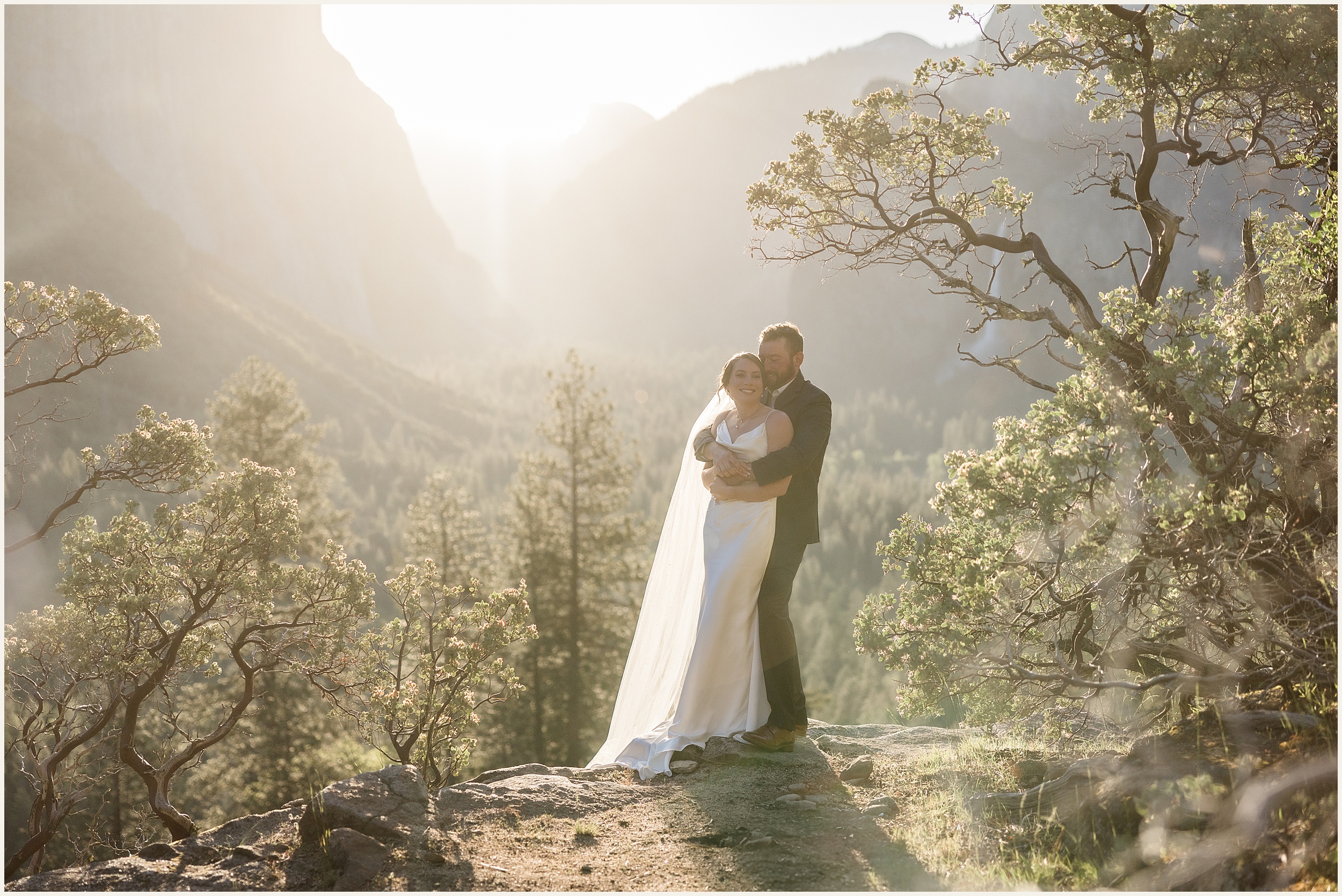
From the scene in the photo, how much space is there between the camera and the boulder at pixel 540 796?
16.2 feet

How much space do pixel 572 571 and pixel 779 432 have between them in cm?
1593

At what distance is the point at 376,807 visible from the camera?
443 cm

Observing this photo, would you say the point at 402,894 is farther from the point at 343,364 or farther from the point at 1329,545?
the point at 343,364

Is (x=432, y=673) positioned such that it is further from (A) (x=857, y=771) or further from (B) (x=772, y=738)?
(A) (x=857, y=771)

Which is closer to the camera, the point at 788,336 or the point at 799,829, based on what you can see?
the point at 799,829

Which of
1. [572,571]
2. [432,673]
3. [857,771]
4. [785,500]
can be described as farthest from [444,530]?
[857,771]

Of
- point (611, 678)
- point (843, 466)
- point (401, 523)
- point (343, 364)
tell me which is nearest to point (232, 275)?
point (343, 364)

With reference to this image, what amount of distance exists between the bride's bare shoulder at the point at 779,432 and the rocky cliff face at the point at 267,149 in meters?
80.1

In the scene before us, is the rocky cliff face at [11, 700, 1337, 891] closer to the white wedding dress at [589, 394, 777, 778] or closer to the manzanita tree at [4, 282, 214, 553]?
the white wedding dress at [589, 394, 777, 778]

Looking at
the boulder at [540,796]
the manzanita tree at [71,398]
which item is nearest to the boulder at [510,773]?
the boulder at [540,796]

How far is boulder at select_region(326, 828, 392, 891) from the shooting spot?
13.0 feet

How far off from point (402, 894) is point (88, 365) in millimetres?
4676

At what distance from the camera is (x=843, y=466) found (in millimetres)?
90125

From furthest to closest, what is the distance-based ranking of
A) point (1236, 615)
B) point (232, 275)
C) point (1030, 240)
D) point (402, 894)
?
point (232, 275), point (1030, 240), point (1236, 615), point (402, 894)
